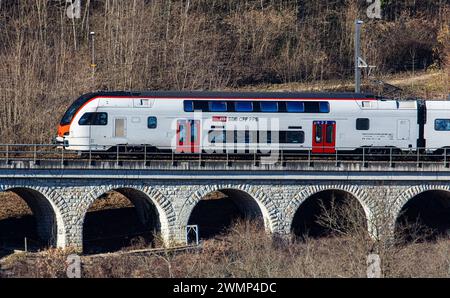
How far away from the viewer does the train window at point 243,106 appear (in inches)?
1882

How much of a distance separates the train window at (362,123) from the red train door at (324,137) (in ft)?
3.56

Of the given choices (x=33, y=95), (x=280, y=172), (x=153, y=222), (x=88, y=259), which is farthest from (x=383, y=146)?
(x=33, y=95)

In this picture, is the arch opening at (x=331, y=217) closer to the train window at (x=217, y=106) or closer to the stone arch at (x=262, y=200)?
the stone arch at (x=262, y=200)

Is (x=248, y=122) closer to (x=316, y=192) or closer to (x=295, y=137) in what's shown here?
(x=295, y=137)

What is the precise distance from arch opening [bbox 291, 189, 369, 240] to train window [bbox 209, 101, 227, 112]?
19.5 ft

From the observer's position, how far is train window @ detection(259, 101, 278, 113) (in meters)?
48.0

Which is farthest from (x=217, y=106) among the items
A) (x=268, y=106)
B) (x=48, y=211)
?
(x=48, y=211)

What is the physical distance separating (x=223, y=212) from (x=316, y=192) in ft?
23.9

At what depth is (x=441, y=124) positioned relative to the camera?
162 ft

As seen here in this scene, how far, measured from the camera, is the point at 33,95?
188 feet

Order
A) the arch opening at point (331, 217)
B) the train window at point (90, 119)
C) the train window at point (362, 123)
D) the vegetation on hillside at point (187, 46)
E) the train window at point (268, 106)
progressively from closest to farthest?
the arch opening at point (331, 217) → the train window at point (90, 119) → the train window at point (268, 106) → the train window at point (362, 123) → the vegetation on hillside at point (187, 46)

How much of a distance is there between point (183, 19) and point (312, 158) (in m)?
20.6

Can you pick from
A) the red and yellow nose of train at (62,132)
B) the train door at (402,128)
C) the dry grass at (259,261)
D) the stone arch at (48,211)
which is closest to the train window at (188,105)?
the red and yellow nose of train at (62,132)

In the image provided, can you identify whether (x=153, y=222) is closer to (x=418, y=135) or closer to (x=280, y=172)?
(x=280, y=172)
